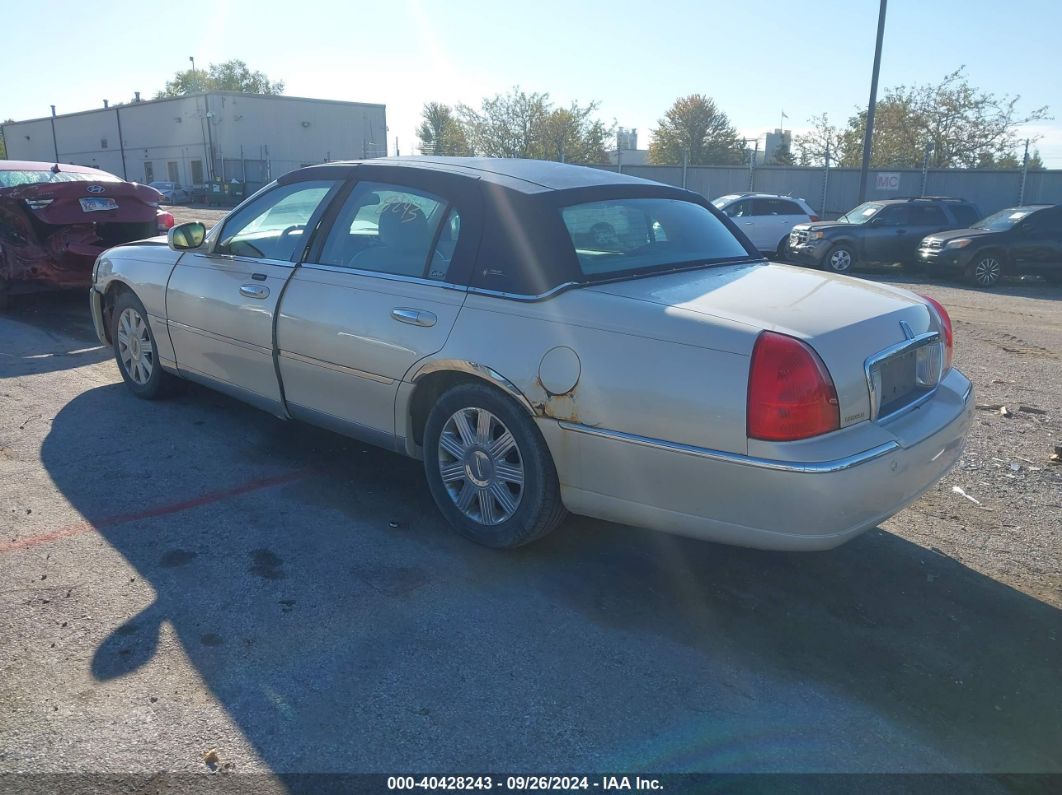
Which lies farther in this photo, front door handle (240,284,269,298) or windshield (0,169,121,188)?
windshield (0,169,121,188)

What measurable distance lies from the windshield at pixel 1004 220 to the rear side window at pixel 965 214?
110 centimetres

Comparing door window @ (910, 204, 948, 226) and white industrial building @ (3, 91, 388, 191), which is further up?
white industrial building @ (3, 91, 388, 191)

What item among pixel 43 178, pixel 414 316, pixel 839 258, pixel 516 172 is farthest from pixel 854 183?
pixel 414 316

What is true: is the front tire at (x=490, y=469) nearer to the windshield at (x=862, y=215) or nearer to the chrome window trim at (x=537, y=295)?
the chrome window trim at (x=537, y=295)

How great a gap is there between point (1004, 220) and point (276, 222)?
51.0ft

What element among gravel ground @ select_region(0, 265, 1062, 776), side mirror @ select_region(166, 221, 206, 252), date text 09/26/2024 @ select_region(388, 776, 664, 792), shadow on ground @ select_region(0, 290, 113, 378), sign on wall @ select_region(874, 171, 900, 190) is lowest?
date text 09/26/2024 @ select_region(388, 776, 664, 792)

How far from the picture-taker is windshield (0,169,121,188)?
9109 mm

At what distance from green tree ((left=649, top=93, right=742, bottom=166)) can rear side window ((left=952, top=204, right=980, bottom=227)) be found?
42141mm

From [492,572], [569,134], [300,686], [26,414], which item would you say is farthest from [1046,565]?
[569,134]

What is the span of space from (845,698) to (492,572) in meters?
1.53

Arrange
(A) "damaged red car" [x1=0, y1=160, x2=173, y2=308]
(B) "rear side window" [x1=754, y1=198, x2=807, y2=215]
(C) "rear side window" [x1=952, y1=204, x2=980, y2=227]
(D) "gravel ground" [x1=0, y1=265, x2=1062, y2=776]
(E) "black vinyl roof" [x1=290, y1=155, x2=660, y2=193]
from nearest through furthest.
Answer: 1. (D) "gravel ground" [x1=0, y1=265, x2=1062, y2=776]
2. (E) "black vinyl roof" [x1=290, y1=155, x2=660, y2=193]
3. (A) "damaged red car" [x1=0, y1=160, x2=173, y2=308]
4. (C) "rear side window" [x1=952, y1=204, x2=980, y2=227]
5. (B) "rear side window" [x1=754, y1=198, x2=807, y2=215]

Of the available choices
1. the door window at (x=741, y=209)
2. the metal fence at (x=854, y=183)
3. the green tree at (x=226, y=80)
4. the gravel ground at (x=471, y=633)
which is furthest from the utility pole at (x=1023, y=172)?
the green tree at (x=226, y=80)

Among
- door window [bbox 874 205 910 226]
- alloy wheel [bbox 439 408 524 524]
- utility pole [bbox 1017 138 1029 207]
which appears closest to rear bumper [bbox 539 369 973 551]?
alloy wheel [bbox 439 408 524 524]

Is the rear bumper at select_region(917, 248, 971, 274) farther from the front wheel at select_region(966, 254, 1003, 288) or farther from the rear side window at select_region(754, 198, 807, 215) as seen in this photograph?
the rear side window at select_region(754, 198, 807, 215)
